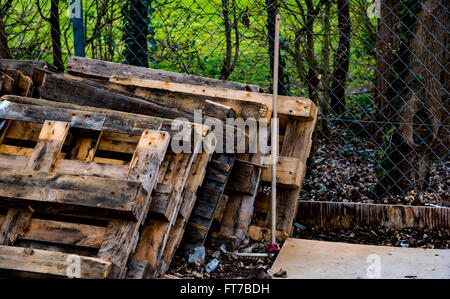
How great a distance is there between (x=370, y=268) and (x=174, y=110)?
1.49m

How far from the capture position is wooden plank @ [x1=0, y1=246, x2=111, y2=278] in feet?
7.84

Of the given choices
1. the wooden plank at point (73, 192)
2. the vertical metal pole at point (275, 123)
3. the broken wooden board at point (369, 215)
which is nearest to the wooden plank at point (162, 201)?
the wooden plank at point (73, 192)

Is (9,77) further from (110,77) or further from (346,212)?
(346,212)

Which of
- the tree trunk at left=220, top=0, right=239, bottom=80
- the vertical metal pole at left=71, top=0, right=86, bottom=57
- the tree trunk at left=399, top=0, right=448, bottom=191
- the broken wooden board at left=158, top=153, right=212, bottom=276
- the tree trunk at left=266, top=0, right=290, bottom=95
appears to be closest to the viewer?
the broken wooden board at left=158, top=153, right=212, bottom=276

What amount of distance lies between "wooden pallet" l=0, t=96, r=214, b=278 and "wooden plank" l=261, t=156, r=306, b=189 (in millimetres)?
943

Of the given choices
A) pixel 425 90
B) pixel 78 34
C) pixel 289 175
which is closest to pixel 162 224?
pixel 289 175

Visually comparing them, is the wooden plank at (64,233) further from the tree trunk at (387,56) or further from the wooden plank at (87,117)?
the tree trunk at (387,56)

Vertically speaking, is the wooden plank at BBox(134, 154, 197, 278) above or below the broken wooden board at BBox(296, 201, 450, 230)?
above

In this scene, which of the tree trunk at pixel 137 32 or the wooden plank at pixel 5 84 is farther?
the tree trunk at pixel 137 32

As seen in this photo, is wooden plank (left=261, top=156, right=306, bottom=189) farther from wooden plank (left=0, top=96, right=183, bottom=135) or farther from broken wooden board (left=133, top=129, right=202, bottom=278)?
wooden plank (left=0, top=96, right=183, bottom=135)

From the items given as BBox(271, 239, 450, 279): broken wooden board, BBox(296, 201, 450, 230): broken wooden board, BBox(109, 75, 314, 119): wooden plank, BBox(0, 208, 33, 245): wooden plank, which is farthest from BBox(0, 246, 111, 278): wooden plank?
BBox(296, 201, 450, 230): broken wooden board

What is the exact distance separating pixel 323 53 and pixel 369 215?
2246 millimetres

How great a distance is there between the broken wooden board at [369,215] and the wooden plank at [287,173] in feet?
1.40

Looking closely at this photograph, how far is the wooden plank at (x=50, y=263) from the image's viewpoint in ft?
7.84
